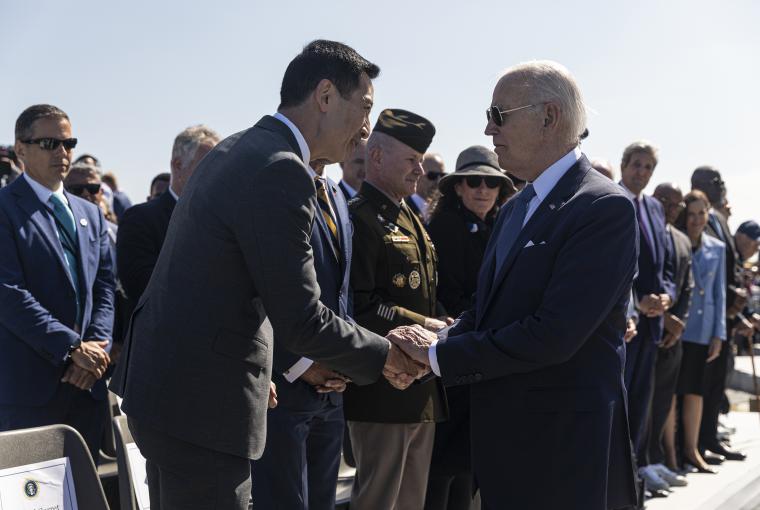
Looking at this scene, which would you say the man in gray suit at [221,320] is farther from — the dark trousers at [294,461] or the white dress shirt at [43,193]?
the white dress shirt at [43,193]

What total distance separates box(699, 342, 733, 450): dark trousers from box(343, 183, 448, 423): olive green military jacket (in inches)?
175

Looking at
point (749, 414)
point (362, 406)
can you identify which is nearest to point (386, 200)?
point (362, 406)

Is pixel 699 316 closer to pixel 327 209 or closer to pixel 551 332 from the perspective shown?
pixel 327 209

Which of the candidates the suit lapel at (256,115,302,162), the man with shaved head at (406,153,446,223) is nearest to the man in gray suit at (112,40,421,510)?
the suit lapel at (256,115,302,162)

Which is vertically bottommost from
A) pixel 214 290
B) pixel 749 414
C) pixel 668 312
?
pixel 749 414

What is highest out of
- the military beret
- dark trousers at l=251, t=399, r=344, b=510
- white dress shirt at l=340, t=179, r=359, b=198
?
the military beret

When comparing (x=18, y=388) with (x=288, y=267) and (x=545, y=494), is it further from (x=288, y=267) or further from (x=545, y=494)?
(x=545, y=494)

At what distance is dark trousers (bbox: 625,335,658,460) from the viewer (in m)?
5.96

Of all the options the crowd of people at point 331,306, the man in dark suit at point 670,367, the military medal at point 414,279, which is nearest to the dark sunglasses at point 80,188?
the crowd of people at point 331,306

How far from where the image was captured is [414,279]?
411 cm

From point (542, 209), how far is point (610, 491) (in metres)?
0.93

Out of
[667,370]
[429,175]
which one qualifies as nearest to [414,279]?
[667,370]

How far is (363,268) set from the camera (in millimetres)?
3941

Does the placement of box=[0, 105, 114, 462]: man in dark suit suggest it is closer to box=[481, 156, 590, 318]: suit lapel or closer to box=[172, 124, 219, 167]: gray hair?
box=[172, 124, 219, 167]: gray hair
